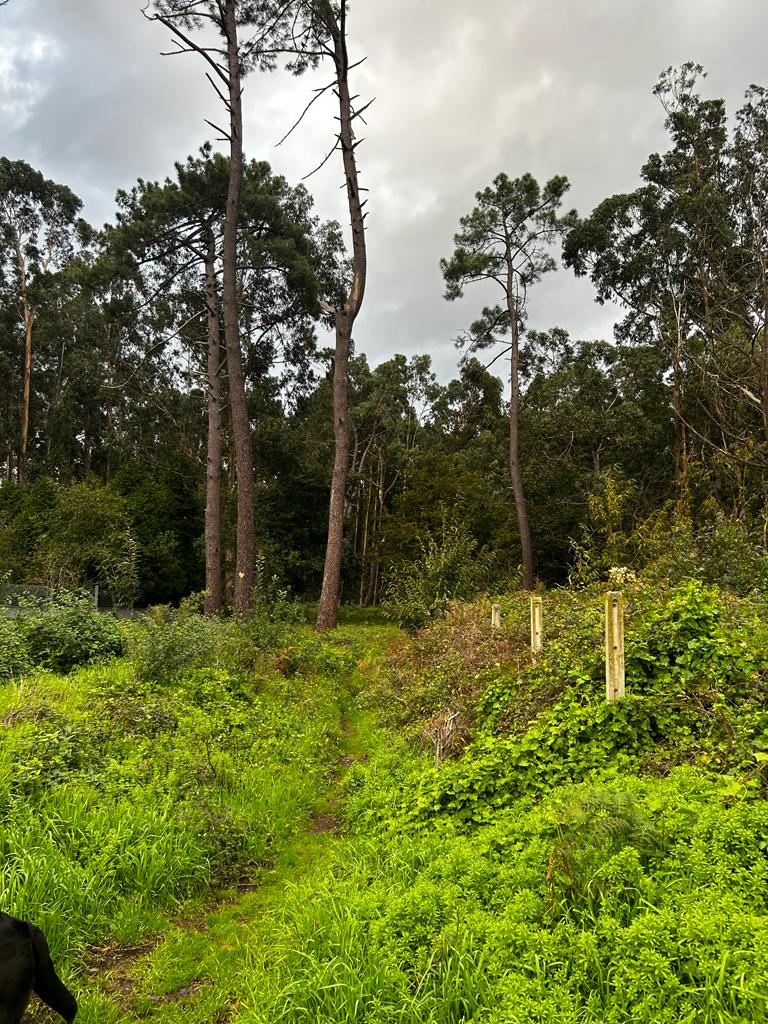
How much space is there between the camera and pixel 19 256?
31922mm

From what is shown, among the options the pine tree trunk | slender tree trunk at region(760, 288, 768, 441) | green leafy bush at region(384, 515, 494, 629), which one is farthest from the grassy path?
the pine tree trunk

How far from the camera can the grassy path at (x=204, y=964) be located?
2.45m

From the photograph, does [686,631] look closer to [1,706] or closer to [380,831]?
[380,831]

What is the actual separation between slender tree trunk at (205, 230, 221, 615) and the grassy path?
12.3 meters

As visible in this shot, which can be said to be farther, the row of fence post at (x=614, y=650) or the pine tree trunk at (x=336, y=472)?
the pine tree trunk at (x=336, y=472)

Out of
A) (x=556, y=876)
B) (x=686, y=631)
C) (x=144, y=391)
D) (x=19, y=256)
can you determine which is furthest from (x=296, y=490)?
(x=556, y=876)

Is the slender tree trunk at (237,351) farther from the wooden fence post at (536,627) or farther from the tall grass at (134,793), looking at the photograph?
the wooden fence post at (536,627)

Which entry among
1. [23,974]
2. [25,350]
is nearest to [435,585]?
[23,974]

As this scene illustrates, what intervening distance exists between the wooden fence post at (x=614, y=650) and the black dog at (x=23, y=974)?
12.2 ft

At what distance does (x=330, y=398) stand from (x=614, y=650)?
27.5 metres

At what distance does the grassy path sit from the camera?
2453 mm

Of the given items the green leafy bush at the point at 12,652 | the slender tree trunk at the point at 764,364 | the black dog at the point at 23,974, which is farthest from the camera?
the slender tree trunk at the point at 764,364

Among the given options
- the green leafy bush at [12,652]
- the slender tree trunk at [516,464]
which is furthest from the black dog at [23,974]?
the slender tree trunk at [516,464]

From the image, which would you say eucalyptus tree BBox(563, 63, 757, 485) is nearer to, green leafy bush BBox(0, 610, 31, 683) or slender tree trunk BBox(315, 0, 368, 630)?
slender tree trunk BBox(315, 0, 368, 630)
